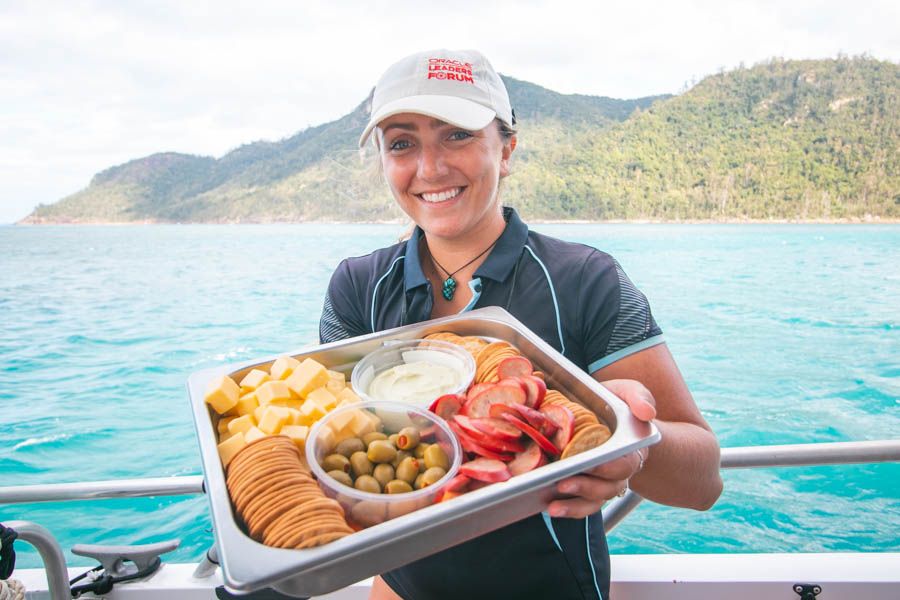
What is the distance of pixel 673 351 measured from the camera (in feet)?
46.6

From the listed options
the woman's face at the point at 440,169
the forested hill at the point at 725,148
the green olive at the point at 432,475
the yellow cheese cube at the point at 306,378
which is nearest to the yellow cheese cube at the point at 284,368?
the yellow cheese cube at the point at 306,378

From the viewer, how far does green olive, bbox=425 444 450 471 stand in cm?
98

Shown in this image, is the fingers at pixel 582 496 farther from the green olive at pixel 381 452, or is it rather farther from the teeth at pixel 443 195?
the teeth at pixel 443 195

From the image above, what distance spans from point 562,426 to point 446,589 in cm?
63

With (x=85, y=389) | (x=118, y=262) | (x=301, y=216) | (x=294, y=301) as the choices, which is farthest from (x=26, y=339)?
(x=301, y=216)

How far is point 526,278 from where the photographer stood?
1.49 m

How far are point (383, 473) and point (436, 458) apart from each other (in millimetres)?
99

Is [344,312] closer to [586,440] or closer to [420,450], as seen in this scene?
[420,450]

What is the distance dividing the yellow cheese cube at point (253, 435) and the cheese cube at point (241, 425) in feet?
0.08

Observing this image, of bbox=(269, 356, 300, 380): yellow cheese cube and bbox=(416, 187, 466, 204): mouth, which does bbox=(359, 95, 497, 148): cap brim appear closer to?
bbox=(416, 187, 466, 204): mouth

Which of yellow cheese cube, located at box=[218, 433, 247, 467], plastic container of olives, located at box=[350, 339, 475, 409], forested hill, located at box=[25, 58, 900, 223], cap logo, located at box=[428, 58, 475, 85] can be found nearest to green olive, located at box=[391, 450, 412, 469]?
plastic container of olives, located at box=[350, 339, 475, 409]

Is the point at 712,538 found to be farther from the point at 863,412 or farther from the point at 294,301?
the point at 294,301

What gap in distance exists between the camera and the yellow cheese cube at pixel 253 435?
0.98 metres

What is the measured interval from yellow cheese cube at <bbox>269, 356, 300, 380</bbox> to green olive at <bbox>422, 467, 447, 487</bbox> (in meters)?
0.44
